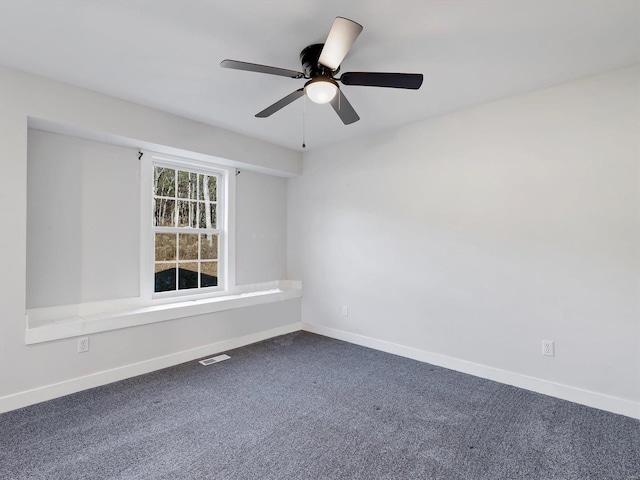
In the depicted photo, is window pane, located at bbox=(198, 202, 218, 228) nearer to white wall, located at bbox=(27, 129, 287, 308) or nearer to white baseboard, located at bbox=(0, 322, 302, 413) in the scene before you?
white wall, located at bbox=(27, 129, 287, 308)

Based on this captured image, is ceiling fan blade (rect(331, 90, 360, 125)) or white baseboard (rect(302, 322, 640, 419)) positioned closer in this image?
ceiling fan blade (rect(331, 90, 360, 125))

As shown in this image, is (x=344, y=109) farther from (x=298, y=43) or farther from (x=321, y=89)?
(x=298, y=43)

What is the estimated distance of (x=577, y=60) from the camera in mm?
2322

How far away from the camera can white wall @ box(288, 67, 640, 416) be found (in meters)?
2.45

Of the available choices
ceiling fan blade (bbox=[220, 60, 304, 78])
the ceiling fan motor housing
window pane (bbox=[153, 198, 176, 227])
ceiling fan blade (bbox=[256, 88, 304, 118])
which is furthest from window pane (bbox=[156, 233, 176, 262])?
the ceiling fan motor housing

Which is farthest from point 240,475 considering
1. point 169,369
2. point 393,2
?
point 393,2

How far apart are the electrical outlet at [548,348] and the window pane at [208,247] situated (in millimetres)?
3585

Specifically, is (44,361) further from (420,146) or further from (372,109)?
(420,146)

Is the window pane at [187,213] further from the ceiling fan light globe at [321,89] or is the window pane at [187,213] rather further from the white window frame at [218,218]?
the ceiling fan light globe at [321,89]

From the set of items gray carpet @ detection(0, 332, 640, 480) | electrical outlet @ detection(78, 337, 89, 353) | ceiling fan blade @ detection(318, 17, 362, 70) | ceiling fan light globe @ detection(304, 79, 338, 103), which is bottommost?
gray carpet @ detection(0, 332, 640, 480)

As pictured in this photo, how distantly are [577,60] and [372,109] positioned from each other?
5.15 feet

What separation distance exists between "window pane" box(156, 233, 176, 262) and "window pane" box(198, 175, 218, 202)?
63 cm

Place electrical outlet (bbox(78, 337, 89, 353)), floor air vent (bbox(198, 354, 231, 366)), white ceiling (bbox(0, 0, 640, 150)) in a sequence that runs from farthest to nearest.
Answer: floor air vent (bbox(198, 354, 231, 366))
electrical outlet (bbox(78, 337, 89, 353))
white ceiling (bbox(0, 0, 640, 150))

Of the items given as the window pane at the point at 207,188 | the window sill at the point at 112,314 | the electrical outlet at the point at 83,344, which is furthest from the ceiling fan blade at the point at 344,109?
the electrical outlet at the point at 83,344
